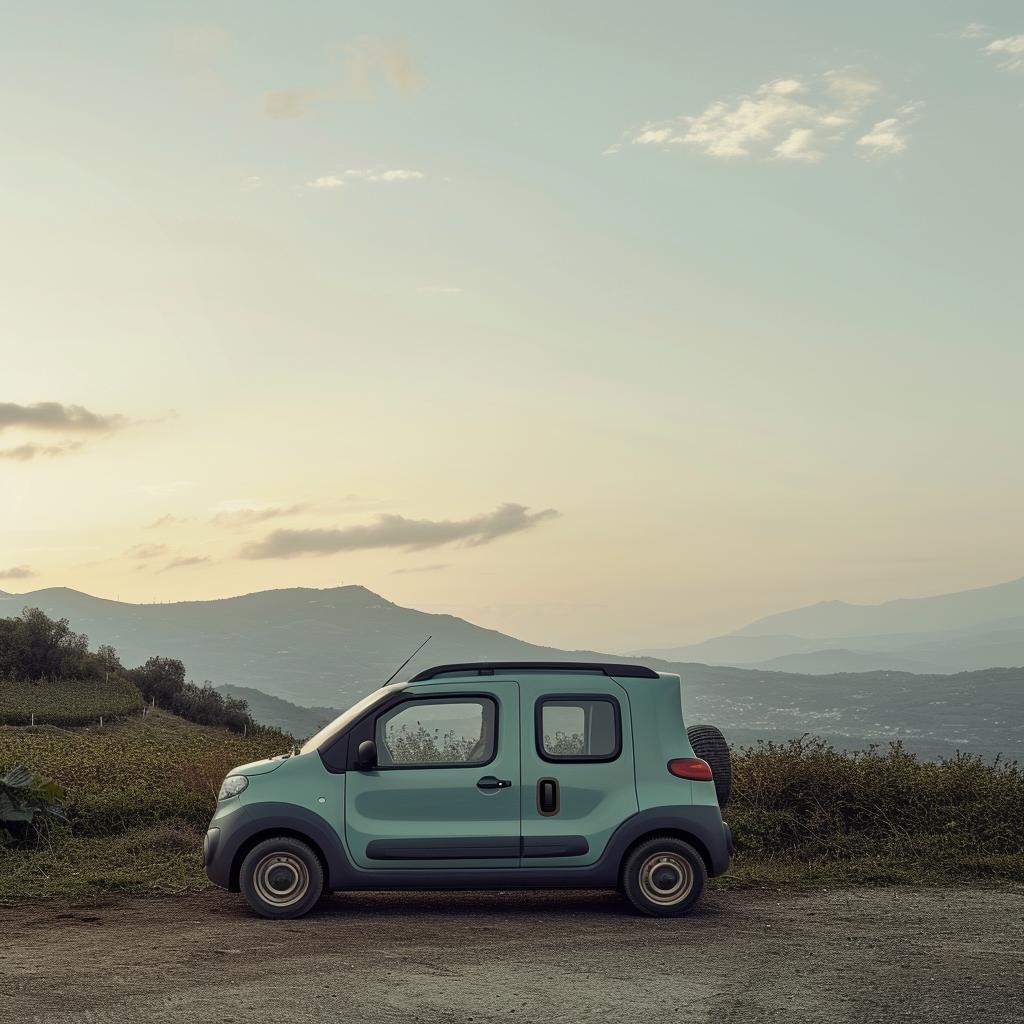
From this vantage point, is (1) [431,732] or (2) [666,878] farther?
(1) [431,732]

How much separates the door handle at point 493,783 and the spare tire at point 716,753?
1.64 m

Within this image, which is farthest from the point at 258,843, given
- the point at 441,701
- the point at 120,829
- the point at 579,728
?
the point at 120,829

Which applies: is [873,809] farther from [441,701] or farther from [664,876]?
[441,701]

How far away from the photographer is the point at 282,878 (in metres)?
9.91

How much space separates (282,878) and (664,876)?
9.94 feet

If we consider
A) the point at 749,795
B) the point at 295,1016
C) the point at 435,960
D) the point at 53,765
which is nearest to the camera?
the point at 295,1016

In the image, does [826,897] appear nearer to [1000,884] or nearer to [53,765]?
[1000,884]

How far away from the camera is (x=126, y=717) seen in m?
39.5

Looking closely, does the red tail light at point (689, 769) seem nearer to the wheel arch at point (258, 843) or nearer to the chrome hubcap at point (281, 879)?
the wheel arch at point (258, 843)

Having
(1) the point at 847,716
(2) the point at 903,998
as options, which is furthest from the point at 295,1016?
(1) the point at 847,716

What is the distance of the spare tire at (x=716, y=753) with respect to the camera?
1059cm

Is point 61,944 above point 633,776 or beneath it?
beneath

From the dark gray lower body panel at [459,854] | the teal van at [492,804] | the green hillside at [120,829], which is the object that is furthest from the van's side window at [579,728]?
the green hillside at [120,829]

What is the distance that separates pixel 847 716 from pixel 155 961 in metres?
199
